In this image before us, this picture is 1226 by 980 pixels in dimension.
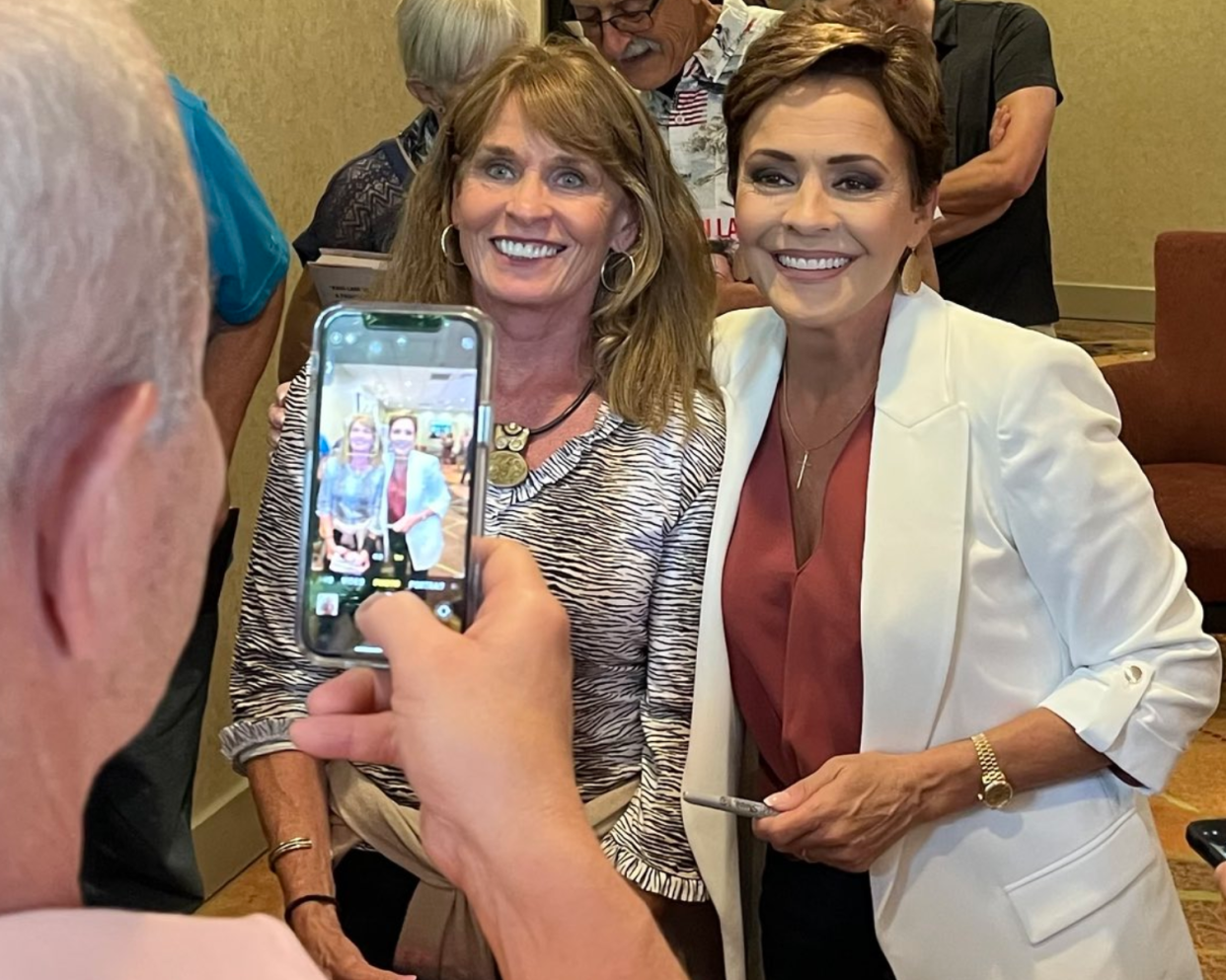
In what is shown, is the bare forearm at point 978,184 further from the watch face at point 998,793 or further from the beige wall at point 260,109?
the watch face at point 998,793

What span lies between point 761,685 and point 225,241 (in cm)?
84

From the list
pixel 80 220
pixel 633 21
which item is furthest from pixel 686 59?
pixel 80 220

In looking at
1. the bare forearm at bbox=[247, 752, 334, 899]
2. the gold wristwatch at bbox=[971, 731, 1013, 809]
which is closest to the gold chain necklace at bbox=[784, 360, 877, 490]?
the gold wristwatch at bbox=[971, 731, 1013, 809]

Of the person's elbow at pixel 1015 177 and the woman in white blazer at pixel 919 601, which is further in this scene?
the person's elbow at pixel 1015 177

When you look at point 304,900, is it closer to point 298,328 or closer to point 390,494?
point 390,494

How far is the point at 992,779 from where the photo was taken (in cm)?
134

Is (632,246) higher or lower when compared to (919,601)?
higher

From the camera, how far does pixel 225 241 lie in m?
1.71

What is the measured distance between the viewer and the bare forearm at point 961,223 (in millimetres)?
2512

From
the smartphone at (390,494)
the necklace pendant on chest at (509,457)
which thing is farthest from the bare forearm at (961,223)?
the smartphone at (390,494)

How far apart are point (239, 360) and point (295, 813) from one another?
0.68 metres

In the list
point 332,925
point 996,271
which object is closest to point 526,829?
point 332,925

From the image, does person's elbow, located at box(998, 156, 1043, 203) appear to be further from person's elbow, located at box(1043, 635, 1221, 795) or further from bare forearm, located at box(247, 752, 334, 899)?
bare forearm, located at box(247, 752, 334, 899)

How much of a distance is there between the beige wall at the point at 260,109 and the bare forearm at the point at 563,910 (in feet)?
5.65
